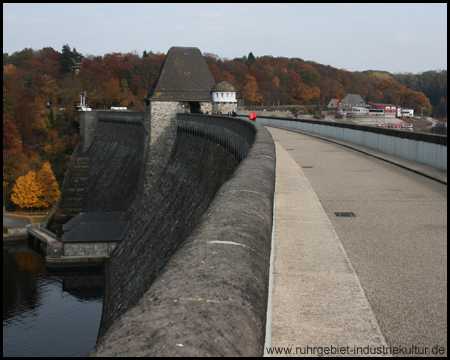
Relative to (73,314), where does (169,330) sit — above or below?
above

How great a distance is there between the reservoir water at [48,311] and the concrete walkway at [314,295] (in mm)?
16594

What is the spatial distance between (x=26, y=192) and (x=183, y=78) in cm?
2021

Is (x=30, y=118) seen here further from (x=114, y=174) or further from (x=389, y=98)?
(x=389, y=98)

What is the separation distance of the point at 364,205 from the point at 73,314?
841 inches

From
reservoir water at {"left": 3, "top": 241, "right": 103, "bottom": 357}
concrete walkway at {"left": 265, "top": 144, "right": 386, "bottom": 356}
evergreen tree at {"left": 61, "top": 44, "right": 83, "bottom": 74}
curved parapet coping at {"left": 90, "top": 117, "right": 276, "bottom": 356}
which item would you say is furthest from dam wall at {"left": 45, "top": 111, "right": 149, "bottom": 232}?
evergreen tree at {"left": 61, "top": 44, "right": 83, "bottom": 74}

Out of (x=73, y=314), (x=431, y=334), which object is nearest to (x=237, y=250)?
(x=431, y=334)

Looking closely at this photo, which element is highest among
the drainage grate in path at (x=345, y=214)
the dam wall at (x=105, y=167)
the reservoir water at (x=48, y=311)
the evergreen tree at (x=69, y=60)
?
the evergreen tree at (x=69, y=60)

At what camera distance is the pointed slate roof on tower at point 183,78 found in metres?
34.0

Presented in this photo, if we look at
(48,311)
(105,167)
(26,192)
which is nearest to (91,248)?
(48,311)

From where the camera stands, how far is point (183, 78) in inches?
1401

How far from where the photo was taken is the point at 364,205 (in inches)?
295

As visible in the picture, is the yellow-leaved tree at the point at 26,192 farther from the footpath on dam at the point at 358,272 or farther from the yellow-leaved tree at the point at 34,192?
the footpath on dam at the point at 358,272

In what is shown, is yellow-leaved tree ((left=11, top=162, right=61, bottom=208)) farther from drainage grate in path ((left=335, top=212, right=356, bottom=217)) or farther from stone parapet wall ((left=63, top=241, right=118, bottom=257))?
drainage grate in path ((left=335, top=212, right=356, bottom=217))

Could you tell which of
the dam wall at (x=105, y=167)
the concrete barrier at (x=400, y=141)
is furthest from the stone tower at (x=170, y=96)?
the concrete barrier at (x=400, y=141)
